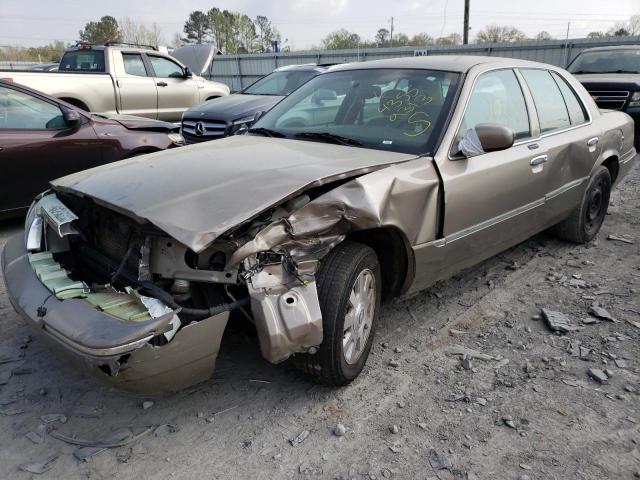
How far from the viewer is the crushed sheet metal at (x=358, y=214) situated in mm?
2395

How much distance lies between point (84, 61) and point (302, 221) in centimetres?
980

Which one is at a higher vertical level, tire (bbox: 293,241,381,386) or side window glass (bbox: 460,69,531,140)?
side window glass (bbox: 460,69,531,140)

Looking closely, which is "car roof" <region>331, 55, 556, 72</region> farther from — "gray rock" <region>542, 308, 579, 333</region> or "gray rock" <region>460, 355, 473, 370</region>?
"gray rock" <region>460, 355, 473, 370</region>

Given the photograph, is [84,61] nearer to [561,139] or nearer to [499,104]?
[499,104]

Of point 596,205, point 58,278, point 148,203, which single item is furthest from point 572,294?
point 58,278

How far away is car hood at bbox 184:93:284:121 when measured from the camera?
7664 mm

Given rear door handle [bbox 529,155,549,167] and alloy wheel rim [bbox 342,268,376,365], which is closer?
alloy wheel rim [bbox 342,268,376,365]

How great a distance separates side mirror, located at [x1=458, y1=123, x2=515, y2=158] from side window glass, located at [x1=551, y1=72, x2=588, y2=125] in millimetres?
1773

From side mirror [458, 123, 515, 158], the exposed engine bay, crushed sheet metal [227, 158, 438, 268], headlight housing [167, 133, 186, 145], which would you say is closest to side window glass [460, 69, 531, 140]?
side mirror [458, 123, 515, 158]

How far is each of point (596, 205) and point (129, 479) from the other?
4808 mm

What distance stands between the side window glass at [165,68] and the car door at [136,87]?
244mm

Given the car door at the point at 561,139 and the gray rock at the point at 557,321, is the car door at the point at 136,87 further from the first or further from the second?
the gray rock at the point at 557,321

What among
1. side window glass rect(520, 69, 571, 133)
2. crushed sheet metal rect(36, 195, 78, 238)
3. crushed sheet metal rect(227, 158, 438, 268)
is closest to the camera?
Result: crushed sheet metal rect(227, 158, 438, 268)

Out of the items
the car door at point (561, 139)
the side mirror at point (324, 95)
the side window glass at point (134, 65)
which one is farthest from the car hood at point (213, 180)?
the side window glass at point (134, 65)
